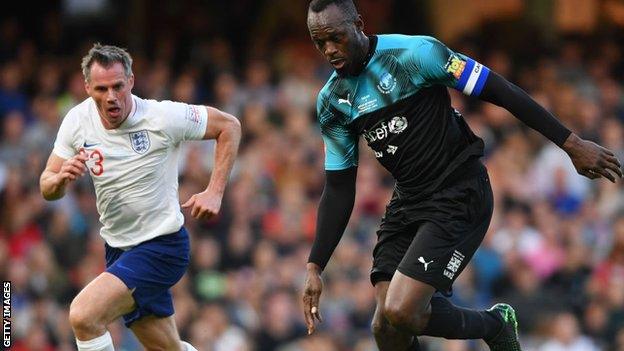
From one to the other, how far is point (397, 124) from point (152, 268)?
68.4 inches

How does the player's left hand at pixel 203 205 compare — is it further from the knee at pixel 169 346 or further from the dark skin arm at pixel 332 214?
the knee at pixel 169 346

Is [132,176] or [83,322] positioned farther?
[132,176]

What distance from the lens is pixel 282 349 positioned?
13672 millimetres

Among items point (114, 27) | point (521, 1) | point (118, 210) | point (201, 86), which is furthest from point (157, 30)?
point (118, 210)

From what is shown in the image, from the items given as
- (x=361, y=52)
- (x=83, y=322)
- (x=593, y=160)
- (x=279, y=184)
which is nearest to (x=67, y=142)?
(x=83, y=322)

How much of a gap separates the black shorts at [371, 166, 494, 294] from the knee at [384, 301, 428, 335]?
0.19 meters

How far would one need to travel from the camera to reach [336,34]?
7.75 meters

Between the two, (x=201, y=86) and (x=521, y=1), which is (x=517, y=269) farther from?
(x=521, y=1)

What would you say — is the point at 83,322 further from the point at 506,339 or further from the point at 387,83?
the point at 506,339

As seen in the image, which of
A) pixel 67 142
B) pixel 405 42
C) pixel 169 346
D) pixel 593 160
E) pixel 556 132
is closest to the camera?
pixel 593 160

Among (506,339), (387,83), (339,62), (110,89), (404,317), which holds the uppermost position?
(339,62)

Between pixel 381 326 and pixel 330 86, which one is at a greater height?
pixel 330 86

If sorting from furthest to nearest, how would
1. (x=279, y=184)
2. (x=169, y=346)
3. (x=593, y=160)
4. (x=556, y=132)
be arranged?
(x=279, y=184)
(x=169, y=346)
(x=556, y=132)
(x=593, y=160)

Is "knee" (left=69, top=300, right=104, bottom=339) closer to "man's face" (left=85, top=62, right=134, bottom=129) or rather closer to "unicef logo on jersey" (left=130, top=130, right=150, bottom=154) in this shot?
"unicef logo on jersey" (left=130, top=130, right=150, bottom=154)
